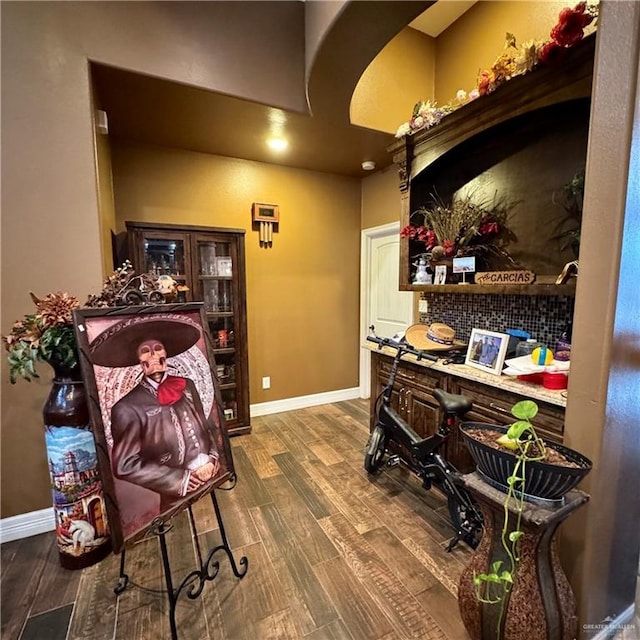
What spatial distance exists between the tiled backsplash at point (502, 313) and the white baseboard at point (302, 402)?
5.06 feet

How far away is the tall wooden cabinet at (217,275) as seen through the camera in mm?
2852

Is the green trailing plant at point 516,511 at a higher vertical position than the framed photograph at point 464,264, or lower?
lower

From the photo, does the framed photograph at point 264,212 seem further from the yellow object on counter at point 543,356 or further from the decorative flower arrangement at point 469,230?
the yellow object on counter at point 543,356

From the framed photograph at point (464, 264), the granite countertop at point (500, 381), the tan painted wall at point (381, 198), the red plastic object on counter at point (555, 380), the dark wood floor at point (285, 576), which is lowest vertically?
the dark wood floor at point (285, 576)

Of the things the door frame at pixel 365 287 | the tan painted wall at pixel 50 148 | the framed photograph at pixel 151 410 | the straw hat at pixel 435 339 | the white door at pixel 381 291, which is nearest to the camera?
the framed photograph at pixel 151 410

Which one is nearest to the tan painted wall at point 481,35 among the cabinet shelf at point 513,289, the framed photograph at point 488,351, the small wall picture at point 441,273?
the small wall picture at point 441,273

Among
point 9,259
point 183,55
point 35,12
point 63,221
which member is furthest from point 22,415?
point 183,55

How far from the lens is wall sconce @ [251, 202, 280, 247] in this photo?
3.46 m

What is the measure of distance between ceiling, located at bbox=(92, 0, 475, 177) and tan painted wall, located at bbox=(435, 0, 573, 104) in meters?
0.14

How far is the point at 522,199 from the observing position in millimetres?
2268

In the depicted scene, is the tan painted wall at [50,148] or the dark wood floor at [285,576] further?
the tan painted wall at [50,148]

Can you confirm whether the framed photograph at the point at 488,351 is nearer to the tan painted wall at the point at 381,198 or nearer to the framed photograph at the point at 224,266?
the tan painted wall at the point at 381,198

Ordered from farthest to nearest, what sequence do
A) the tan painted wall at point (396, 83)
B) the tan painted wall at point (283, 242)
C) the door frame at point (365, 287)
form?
the door frame at point (365, 287) → the tan painted wall at point (283, 242) → the tan painted wall at point (396, 83)

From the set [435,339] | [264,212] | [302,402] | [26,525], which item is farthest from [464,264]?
[26,525]
